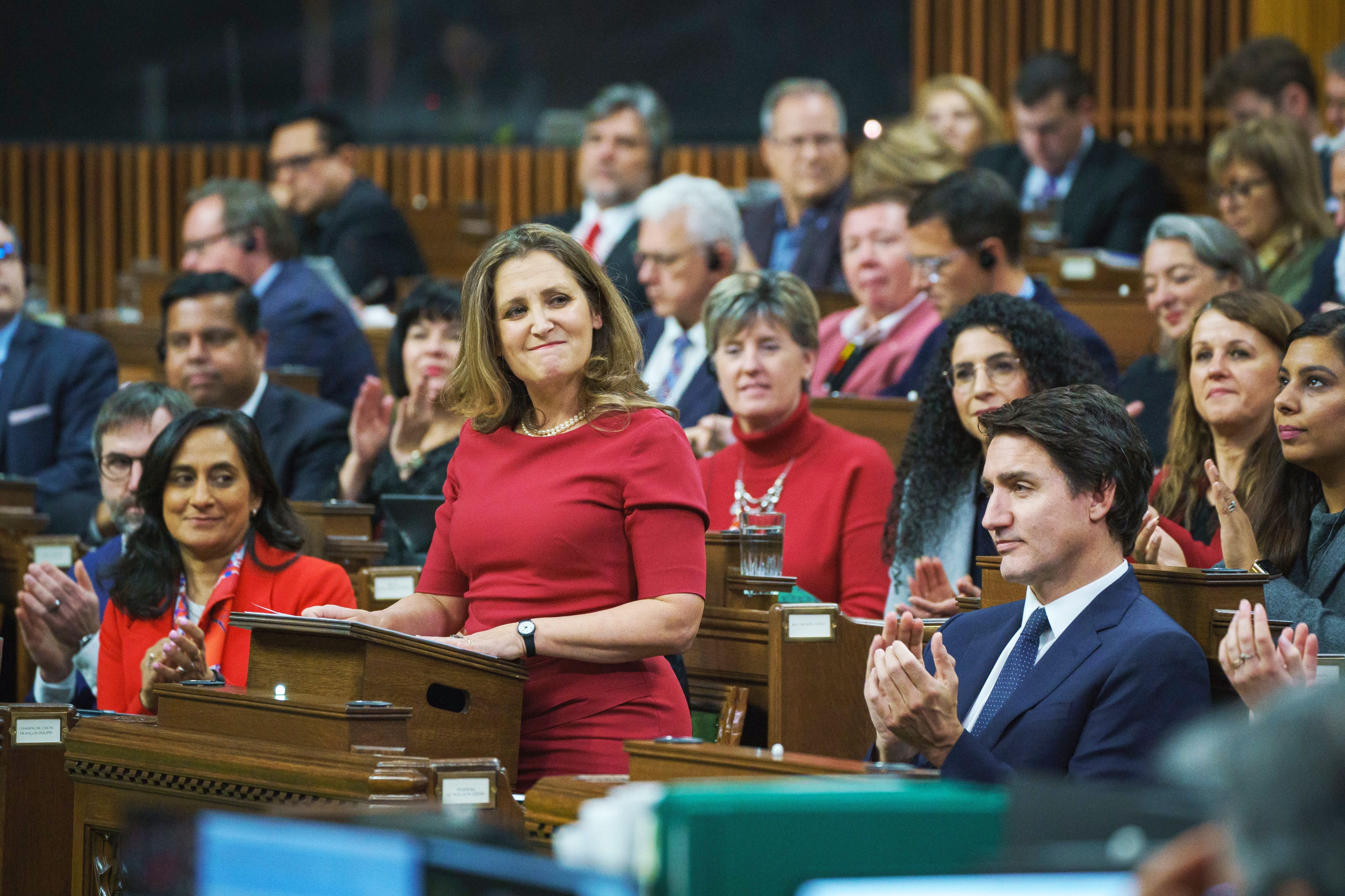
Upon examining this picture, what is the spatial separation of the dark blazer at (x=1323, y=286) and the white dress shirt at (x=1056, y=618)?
7.38 ft

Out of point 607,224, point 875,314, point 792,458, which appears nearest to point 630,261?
point 607,224

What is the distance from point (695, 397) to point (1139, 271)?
5.37 feet

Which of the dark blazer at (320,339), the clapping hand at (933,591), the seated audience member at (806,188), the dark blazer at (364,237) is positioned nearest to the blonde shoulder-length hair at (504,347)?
the clapping hand at (933,591)

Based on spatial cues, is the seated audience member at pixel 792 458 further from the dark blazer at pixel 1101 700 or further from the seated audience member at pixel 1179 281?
the dark blazer at pixel 1101 700

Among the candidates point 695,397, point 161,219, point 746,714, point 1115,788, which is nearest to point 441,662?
point 746,714

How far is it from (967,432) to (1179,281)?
0.99m

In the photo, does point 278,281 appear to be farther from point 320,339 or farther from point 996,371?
point 996,371

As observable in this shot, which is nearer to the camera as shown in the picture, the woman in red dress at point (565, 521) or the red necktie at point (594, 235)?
the woman in red dress at point (565, 521)

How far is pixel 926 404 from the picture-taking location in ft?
11.1

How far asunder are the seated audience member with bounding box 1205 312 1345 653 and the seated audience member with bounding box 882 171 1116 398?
1368mm

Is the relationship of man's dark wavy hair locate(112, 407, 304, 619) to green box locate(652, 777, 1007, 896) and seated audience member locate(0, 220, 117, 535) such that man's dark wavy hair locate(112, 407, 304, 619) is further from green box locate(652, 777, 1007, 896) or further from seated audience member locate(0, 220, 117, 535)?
green box locate(652, 777, 1007, 896)

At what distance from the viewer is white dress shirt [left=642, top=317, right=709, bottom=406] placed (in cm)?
439

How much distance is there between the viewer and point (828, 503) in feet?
11.0

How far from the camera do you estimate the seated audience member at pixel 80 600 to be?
3189 mm
